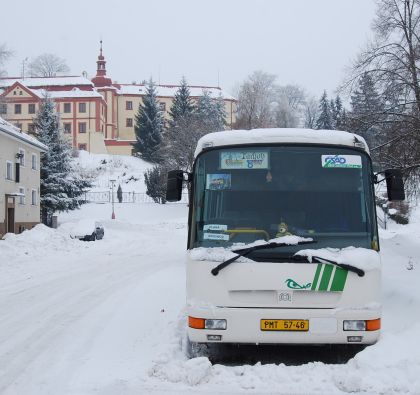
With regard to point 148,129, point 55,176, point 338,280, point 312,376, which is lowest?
point 312,376

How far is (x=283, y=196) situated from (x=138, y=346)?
2.78m

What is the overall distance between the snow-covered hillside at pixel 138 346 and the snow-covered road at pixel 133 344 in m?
0.01

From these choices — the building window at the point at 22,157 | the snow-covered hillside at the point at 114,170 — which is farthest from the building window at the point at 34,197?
the snow-covered hillside at the point at 114,170

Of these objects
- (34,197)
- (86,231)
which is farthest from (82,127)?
(86,231)

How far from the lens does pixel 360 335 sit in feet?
21.4

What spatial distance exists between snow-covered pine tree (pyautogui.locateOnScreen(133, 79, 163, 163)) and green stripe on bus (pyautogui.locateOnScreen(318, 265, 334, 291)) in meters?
72.9

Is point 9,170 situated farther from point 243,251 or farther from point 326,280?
point 326,280

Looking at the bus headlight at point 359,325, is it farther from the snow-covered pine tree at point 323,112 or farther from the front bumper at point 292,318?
the snow-covered pine tree at point 323,112

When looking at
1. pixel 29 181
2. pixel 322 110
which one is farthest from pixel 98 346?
pixel 322 110

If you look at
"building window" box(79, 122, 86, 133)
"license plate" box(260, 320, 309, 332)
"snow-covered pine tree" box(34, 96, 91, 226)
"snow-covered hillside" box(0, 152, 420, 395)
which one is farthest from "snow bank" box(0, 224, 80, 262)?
"building window" box(79, 122, 86, 133)

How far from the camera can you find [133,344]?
7957 mm

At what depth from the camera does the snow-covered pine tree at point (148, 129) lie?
80.1 meters

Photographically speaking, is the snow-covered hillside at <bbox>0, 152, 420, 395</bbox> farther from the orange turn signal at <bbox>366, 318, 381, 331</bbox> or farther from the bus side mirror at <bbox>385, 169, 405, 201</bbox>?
the bus side mirror at <bbox>385, 169, 405, 201</bbox>

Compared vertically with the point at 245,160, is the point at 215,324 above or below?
below
